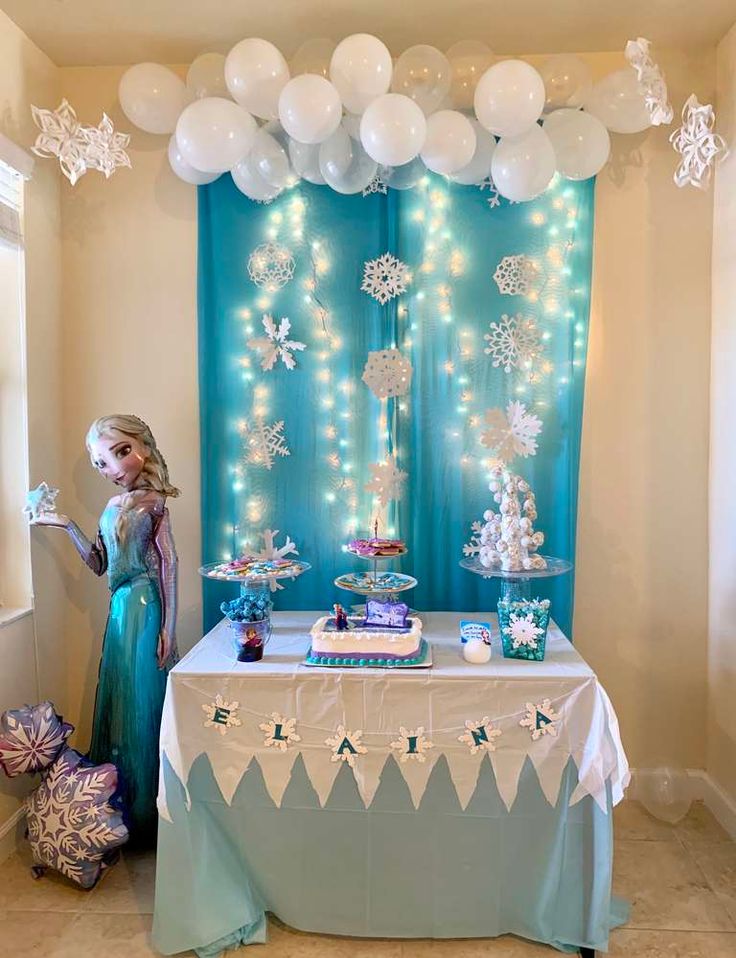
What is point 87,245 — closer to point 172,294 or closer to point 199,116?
point 172,294

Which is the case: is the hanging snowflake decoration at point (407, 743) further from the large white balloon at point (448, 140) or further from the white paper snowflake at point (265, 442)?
the large white balloon at point (448, 140)

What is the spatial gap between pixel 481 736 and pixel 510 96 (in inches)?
70.1

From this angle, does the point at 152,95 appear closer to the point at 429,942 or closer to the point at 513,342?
the point at 513,342

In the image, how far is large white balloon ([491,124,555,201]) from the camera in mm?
2330

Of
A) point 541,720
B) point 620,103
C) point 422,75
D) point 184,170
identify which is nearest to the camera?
point 541,720

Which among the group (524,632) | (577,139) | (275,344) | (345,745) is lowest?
(345,745)

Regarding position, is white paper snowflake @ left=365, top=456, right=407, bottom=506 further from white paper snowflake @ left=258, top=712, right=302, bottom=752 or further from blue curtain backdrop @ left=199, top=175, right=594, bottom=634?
white paper snowflake @ left=258, top=712, right=302, bottom=752

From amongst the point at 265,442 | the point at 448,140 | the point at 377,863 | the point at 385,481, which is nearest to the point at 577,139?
the point at 448,140

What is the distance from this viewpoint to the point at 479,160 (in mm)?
2482

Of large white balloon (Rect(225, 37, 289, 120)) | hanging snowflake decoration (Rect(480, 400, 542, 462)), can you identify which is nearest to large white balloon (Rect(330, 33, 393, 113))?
large white balloon (Rect(225, 37, 289, 120))

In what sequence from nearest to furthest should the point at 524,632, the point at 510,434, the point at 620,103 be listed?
the point at 524,632
the point at 620,103
the point at 510,434

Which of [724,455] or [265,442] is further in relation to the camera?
[265,442]

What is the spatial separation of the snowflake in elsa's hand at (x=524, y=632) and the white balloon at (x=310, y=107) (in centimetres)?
151

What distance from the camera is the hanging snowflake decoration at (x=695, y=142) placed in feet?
7.84
